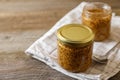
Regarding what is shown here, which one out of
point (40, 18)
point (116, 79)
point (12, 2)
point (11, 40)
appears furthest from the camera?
point (12, 2)

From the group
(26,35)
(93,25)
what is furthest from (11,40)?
(93,25)

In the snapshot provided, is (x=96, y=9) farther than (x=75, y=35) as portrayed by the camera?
Yes

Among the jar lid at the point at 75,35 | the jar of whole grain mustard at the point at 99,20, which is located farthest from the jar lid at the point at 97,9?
the jar lid at the point at 75,35

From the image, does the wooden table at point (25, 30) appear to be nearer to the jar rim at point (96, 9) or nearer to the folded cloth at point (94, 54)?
the folded cloth at point (94, 54)

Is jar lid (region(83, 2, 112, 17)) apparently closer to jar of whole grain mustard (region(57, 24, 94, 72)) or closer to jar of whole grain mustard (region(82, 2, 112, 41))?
jar of whole grain mustard (region(82, 2, 112, 41))

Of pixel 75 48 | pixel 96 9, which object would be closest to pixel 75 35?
pixel 75 48

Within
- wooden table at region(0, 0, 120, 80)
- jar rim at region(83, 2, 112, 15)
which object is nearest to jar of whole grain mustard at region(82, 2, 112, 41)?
jar rim at region(83, 2, 112, 15)

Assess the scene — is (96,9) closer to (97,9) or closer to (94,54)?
(97,9)

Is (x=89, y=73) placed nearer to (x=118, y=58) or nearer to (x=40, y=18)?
(x=118, y=58)
